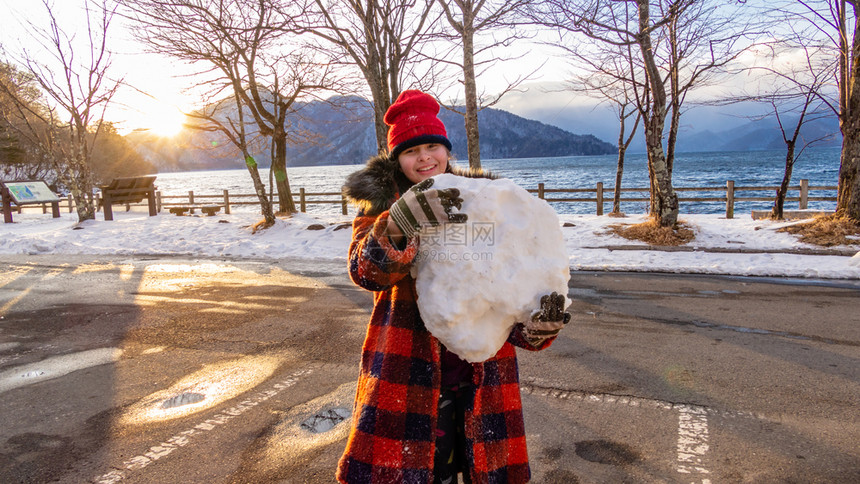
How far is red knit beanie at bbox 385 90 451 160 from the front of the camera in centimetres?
164

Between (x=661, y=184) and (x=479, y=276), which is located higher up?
(x=661, y=184)

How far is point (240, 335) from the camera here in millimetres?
4941

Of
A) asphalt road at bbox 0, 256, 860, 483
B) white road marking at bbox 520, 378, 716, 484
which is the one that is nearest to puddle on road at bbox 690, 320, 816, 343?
asphalt road at bbox 0, 256, 860, 483

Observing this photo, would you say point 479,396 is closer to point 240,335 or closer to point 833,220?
point 240,335

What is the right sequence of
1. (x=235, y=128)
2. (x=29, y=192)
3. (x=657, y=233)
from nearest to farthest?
1. (x=657, y=233)
2. (x=235, y=128)
3. (x=29, y=192)

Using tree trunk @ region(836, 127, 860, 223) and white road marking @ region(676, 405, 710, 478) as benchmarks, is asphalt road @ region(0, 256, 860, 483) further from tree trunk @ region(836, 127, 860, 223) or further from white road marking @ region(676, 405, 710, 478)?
tree trunk @ region(836, 127, 860, 223)

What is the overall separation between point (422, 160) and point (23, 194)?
21.4 metres

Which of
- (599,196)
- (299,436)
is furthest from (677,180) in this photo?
(299,436)

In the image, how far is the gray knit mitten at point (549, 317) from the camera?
1.35 meters

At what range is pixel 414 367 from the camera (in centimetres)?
144

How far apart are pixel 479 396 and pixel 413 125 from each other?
909 mm

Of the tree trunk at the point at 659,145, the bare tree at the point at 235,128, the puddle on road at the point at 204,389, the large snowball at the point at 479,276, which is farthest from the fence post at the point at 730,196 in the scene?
the large snowball at the point at 479,276

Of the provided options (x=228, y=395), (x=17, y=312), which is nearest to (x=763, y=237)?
(x=228, y=395)

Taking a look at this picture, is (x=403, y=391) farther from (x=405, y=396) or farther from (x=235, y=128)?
(x=235, y=128)
